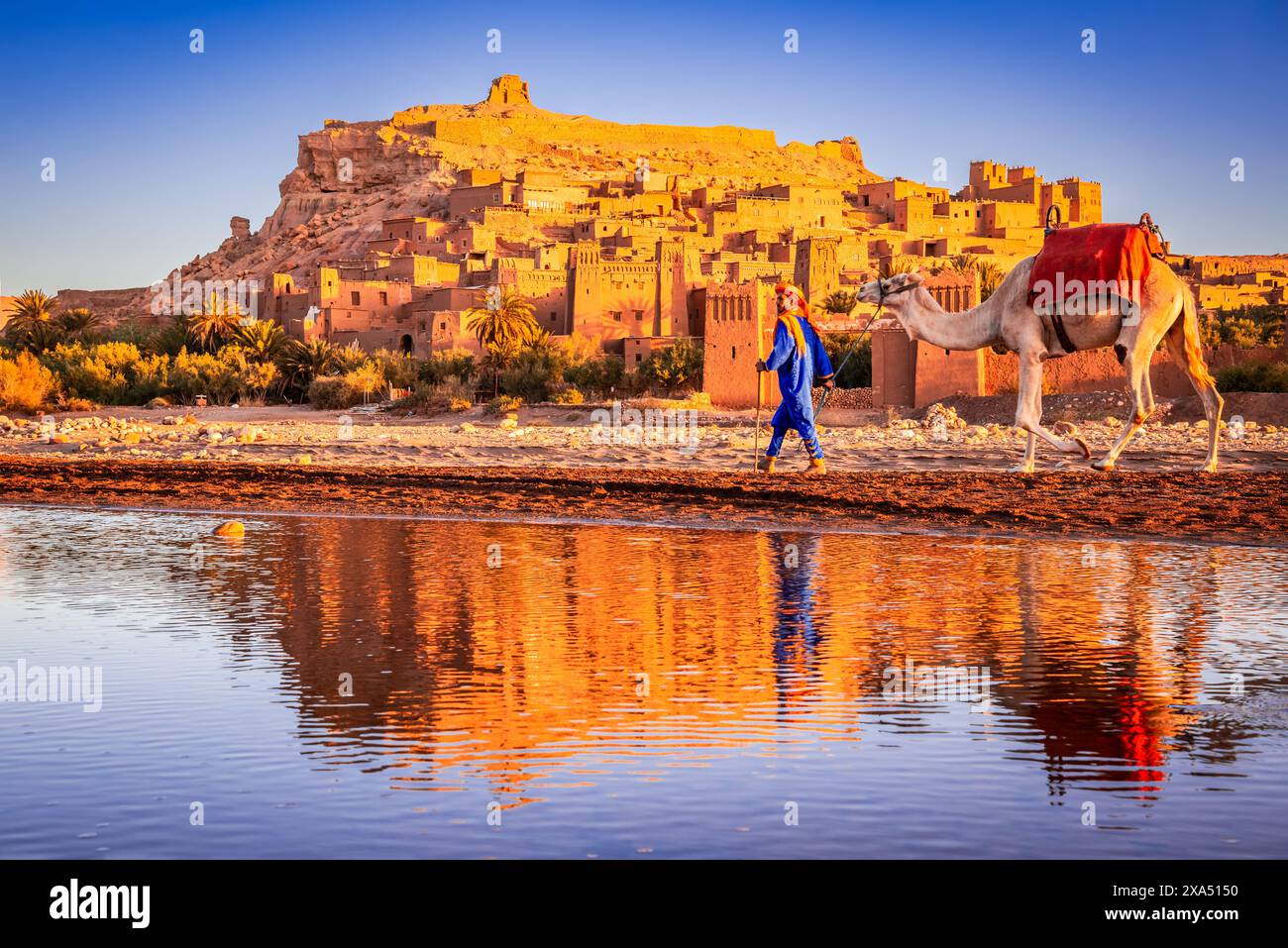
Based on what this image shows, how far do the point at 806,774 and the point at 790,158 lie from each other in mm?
124533

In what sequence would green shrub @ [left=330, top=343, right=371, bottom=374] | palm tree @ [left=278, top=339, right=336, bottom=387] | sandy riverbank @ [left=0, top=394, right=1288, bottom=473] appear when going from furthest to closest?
palm tree @ [left=278, top=339, right=336, bottom=387] < green shrub @ [left=330, top=343, right=371, bottom=374] < sandy riverbank @ [left=0, top=394, right=1288, bottom=473]

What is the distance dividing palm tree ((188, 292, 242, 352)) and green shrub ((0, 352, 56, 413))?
47.7 feet

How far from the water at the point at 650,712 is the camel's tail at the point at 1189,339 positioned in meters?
4.37

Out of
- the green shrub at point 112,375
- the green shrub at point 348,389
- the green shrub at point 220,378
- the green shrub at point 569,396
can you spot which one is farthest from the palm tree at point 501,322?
the green shrub at point 112,375

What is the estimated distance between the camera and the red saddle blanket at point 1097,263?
1177cm

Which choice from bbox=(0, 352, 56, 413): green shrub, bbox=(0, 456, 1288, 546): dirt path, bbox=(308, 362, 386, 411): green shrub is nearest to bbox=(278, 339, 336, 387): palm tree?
bbox=(308, 362, 386, 411): green shrub

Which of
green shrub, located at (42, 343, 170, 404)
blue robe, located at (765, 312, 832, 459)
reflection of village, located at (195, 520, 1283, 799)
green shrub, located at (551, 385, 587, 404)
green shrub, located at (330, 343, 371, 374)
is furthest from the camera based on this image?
green shrub, located at (330, 343, 371, 374)

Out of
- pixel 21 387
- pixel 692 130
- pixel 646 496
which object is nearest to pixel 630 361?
pixel 21 387

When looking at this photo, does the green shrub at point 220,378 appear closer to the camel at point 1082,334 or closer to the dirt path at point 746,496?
the dirt path at point 746,496

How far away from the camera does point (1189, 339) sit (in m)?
12.4

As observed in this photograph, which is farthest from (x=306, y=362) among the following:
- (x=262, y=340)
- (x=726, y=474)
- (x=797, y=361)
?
(x=797, y=361)

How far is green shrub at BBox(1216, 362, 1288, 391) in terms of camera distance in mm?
22406

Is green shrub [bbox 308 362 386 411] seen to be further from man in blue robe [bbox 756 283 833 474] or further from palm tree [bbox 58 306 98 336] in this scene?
man in blue robe [bbox 756 283 833 474]
